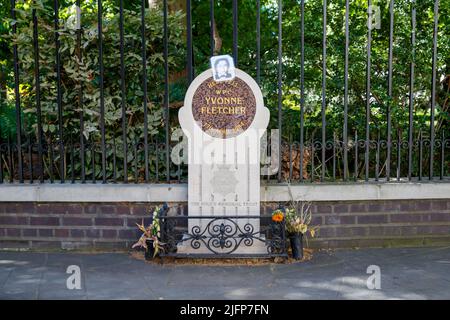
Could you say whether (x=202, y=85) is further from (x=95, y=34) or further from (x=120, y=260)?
(x=120, y=260)

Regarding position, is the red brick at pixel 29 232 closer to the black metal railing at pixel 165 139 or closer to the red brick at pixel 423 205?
the black metal railing at pixel 165 139

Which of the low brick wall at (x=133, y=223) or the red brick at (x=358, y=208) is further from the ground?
the red brick at (x=358, y=208)

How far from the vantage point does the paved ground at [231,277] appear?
414 centimetres

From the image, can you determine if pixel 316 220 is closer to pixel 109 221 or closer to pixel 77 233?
pixel 109 221

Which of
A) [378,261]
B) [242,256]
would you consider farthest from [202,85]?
[378,261]

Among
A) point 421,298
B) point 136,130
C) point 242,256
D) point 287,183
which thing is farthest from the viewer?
point 136,130

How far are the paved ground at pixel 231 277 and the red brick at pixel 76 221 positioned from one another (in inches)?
13.4

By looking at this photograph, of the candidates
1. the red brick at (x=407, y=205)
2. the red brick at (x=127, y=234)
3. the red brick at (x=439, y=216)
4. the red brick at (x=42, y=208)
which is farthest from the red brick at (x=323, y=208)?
the red brick at (x=42, y=208)

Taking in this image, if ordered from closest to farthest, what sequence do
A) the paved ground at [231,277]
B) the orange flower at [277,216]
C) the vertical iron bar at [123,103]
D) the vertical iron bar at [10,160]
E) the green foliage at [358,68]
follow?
the paved ground at [231,277]
the orange flower at [277,216]
the vertical iron bar at [123,103]
the vertical iron bar at [10,160]
the green foliage at [358,68]

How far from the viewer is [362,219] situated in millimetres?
5559

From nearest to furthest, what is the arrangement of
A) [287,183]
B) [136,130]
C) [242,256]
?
1. [242,256]
2. [287,183]
3. [136,130]

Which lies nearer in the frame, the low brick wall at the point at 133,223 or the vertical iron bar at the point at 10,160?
the low brick wall at the point at 133,223

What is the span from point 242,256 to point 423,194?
7.35 ft

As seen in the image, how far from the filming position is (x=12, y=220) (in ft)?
18.2
